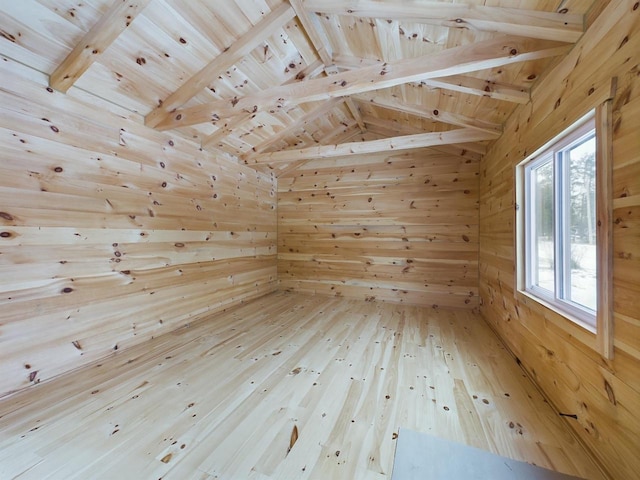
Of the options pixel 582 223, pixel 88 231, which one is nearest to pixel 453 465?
pixel 582 223

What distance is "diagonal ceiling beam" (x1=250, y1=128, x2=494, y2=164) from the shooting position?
287 centimetres

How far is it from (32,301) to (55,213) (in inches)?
26.0

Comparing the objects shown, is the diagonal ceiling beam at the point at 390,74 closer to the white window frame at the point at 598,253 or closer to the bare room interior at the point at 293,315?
the bare room interior at the point at 293,315

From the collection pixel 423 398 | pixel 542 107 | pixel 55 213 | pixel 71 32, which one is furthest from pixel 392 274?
pixel 71 32

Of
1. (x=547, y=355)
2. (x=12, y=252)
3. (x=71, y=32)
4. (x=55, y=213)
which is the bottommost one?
(x=547, y=355)

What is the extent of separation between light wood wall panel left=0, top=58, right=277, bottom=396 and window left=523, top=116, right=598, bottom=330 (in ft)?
11.4

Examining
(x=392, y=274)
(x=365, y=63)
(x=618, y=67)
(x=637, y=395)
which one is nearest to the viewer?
(x=637, y=395)

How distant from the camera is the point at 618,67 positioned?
3.80 ft

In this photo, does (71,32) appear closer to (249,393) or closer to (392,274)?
(249,393)

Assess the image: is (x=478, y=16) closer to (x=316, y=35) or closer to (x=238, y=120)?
(x=316, y=35)

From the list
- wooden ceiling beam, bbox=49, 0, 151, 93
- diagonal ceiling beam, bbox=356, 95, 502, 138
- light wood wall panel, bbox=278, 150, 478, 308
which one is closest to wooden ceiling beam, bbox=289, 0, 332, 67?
diagonal ceiling beam, bbox=356, 95, 502, 138

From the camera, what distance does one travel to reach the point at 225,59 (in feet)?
7.07

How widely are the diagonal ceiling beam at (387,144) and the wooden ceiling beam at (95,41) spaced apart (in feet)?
7.12

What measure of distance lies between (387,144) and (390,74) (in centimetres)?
139
